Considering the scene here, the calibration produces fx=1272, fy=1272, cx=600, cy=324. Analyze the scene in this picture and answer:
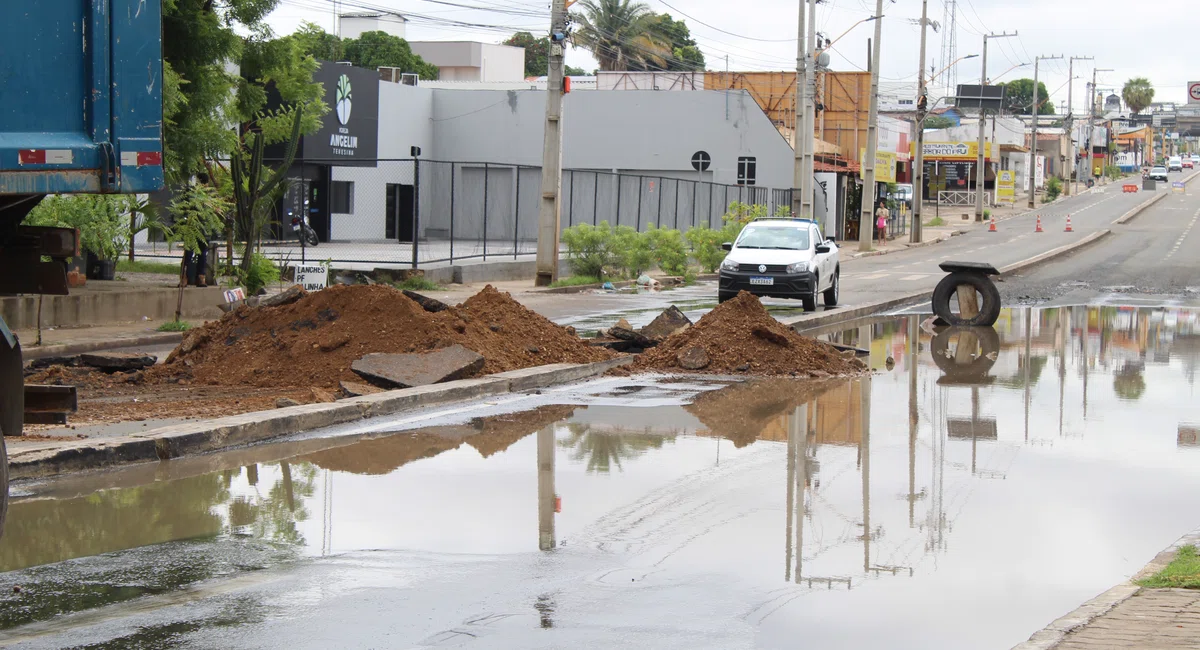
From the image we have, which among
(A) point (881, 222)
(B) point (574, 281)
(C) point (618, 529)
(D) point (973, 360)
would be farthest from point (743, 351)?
(A) point (881, 222)

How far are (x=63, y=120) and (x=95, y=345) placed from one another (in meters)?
11.2

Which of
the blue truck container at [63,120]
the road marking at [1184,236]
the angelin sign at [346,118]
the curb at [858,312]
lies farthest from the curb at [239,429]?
the road marking at [1184,236]

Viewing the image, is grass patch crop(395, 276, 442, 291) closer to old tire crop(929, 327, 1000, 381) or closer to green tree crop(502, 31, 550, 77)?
old tire crop(929, 327, 1000, 381)

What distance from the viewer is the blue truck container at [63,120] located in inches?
242

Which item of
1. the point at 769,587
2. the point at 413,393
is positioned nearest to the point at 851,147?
the point at 413,393

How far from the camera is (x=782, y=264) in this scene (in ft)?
80.4

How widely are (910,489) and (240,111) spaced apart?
17.9m

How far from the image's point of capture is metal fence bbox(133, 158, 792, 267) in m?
45.5

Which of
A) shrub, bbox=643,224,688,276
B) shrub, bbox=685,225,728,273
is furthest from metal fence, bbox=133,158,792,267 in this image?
shrub, bbox=643,224,688,276

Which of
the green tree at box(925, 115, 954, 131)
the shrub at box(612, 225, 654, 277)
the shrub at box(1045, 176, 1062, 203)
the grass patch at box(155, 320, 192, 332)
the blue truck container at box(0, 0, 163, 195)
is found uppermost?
the green tree at box(925, 115, 954, 131)

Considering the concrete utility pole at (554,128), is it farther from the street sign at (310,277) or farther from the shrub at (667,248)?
the street sign at (310,277)

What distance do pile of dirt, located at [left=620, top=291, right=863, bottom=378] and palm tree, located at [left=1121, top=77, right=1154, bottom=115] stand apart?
185 meters

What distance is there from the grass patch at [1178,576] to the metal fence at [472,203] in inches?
1435

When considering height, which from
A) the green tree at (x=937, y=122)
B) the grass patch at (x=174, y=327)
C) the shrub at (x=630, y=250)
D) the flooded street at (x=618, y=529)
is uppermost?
the green tree at (x=937, y=122)
